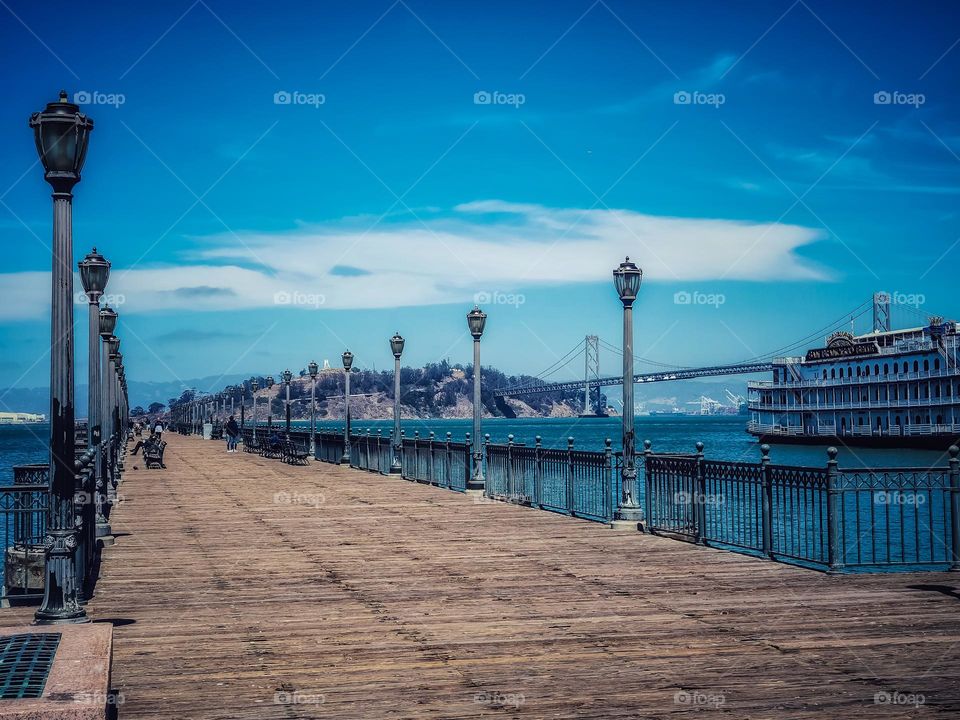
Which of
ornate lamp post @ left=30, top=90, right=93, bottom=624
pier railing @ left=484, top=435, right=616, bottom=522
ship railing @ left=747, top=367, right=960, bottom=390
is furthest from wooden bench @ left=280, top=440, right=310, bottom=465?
ship railing @ left=747, top=367, right=960, bottom=390

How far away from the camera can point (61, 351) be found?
31.1ft

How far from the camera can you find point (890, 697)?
6.86m

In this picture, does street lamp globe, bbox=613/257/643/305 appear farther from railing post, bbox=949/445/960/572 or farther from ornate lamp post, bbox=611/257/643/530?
railing post, bbox=949/445/960/572

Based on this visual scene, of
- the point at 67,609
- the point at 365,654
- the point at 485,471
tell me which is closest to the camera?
the point at 365,654

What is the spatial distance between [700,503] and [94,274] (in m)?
12.8

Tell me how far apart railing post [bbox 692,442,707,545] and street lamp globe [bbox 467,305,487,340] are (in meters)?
11.8

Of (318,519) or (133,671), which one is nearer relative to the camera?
(133,671)

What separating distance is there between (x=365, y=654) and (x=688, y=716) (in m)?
2.89

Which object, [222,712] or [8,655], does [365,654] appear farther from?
[8,655]

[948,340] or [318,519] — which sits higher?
[948,340]

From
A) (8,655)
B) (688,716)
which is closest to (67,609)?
(8,655)

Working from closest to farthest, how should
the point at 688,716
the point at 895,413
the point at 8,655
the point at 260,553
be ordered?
the point at 8,655, the point at 688,716, the point at 260,553, the point at 895,413

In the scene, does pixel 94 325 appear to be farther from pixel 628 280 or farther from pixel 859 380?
pixel 859 380

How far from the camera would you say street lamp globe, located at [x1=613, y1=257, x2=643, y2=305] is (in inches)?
718
